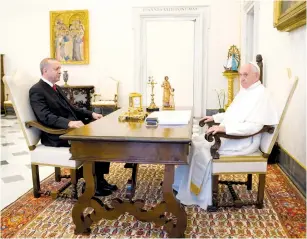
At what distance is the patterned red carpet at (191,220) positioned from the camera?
2.71m

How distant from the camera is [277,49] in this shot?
4773 mm

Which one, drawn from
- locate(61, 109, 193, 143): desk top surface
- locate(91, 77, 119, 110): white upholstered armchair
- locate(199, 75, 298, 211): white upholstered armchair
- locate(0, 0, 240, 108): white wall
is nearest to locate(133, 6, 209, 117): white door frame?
locate(0, 0, 240, 108): white wall

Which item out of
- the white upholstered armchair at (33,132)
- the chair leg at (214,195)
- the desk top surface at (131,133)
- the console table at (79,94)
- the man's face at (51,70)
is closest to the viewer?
the desk top surface at (131,133)

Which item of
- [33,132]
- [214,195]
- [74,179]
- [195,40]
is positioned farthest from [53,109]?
[195,40]

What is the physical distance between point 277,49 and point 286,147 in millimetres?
1349

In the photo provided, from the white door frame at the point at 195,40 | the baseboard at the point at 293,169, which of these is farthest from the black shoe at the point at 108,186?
the white door frame at the point at 195,40

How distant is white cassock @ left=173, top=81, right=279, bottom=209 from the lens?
3.05 meters

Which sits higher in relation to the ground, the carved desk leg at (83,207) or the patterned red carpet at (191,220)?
the carved desk leg at (83,207)

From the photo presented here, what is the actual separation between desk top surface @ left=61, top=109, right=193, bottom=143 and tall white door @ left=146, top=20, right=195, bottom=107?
20.8 feet

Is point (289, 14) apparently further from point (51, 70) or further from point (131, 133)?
point (51, 70)

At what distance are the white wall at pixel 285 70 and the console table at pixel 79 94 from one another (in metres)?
4.66

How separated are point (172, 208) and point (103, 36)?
6.98 meters

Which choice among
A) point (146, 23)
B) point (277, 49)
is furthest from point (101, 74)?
point (277, 49)

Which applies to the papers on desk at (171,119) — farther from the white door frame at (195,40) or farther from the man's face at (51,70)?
the white door frame at (195,40)
